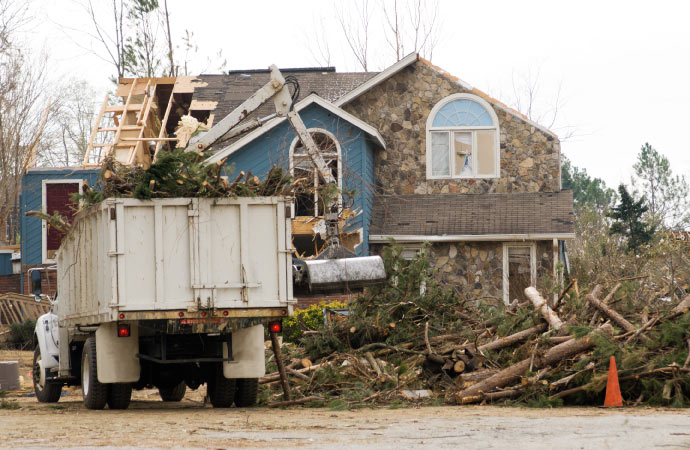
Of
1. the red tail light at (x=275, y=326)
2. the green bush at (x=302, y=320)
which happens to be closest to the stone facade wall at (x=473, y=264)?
the green bush at (x=302, y=320)

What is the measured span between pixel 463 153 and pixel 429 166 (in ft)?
3.25

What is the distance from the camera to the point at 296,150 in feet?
79.7

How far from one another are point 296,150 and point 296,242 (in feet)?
8.00

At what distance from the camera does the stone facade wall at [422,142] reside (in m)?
24.7

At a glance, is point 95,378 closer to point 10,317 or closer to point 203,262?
point 203,262

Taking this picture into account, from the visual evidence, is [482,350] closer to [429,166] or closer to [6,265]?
[429,166]

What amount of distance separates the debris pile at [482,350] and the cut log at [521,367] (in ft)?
0.04

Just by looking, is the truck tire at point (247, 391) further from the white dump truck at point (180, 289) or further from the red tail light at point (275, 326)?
the red tail light at point (275, 326)

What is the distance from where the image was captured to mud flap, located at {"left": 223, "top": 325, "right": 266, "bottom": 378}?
11.4 meters

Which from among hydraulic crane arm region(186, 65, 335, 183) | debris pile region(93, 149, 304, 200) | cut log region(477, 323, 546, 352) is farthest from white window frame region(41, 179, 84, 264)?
cut log region(477, 323, 546, 352)

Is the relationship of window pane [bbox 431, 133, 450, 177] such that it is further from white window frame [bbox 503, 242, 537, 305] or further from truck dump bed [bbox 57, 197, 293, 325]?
A: truck dump bed [bbox 57, 197, 293, 325]

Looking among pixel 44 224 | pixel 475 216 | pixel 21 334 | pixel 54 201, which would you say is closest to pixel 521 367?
pixel 475 216

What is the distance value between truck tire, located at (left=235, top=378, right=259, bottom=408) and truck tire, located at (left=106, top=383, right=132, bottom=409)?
1423mm

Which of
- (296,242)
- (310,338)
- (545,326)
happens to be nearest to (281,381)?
(310,338)
